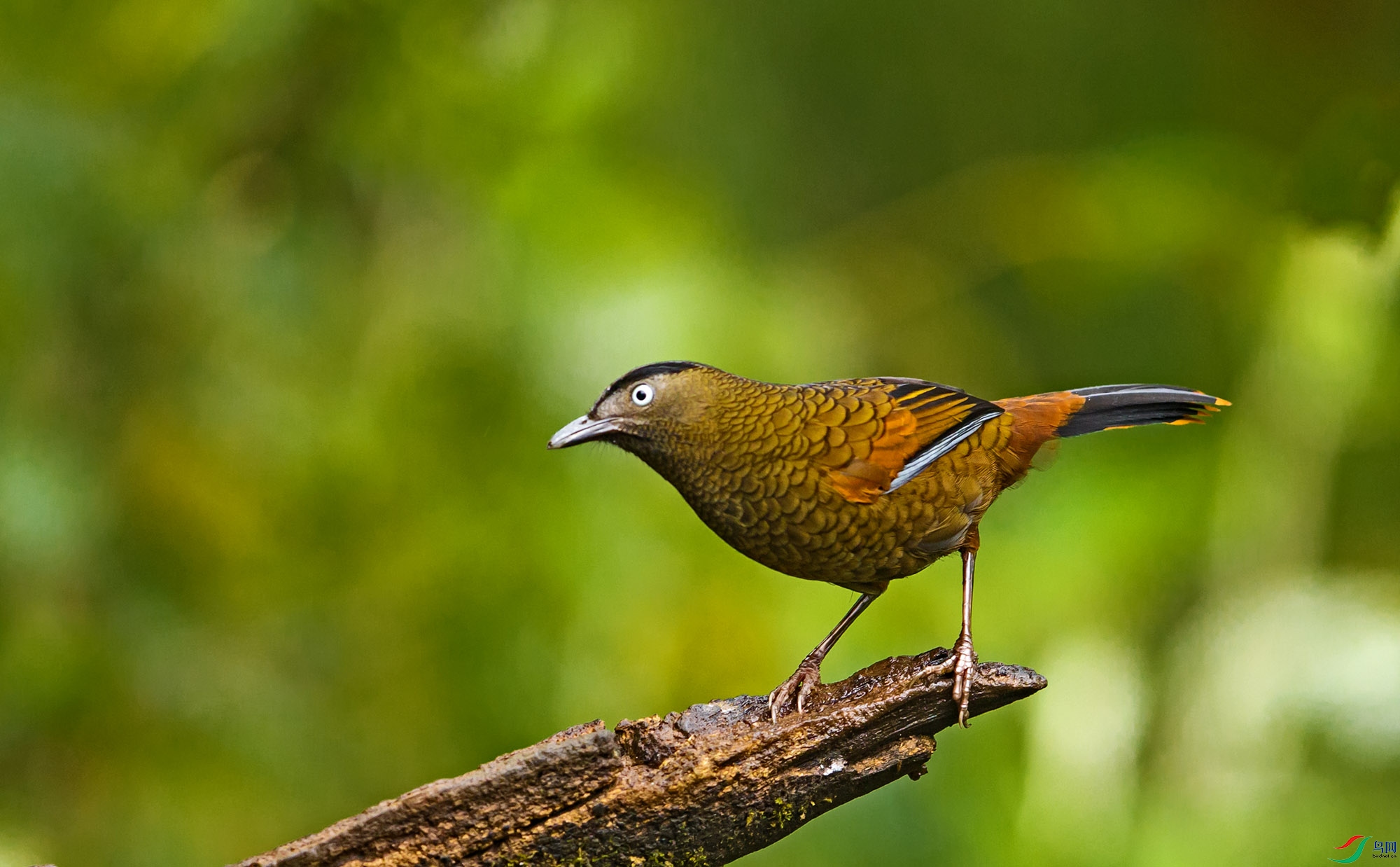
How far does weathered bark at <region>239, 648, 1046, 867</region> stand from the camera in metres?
2.21

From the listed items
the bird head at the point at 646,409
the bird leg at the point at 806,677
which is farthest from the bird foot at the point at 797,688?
the bird head at the point at 646,409

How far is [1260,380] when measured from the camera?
4418 mm

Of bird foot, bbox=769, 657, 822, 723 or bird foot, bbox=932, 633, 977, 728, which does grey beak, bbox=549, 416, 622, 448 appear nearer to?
bird foot, bbox=769, 657, 822, 723

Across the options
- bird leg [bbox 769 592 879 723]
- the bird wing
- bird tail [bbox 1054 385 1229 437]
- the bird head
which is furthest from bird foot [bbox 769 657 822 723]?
bird tail [bbox 1054 385 1229 437]

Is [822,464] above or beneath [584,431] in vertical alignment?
beneath

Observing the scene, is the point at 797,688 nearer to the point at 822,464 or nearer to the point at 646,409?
the point at 822,464

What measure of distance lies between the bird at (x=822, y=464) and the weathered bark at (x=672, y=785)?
0.34 feet

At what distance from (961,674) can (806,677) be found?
16.4 inches

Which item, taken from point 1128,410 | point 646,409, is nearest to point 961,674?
point 646,409

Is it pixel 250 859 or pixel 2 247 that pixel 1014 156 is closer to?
pixel 2 247

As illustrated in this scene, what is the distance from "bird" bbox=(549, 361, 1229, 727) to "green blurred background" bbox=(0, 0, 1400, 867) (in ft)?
3.49

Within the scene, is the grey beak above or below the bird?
above

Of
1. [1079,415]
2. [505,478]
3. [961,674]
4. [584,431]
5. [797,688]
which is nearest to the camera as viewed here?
[961,674]

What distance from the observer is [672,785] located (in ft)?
7.71
